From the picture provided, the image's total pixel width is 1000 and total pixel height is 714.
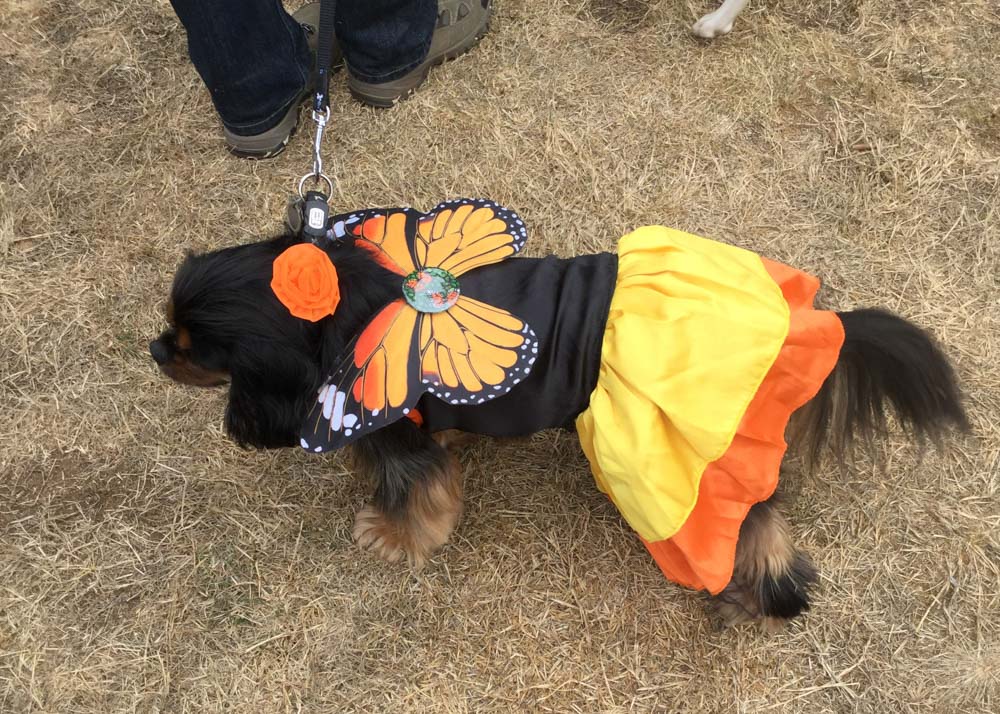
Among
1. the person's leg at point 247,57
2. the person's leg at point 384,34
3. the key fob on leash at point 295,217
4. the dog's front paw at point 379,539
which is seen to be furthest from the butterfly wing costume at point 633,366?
the person's leg at point 384,34

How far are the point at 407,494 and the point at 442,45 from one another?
2.10m

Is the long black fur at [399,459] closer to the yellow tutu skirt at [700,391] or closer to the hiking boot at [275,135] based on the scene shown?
the yellow tutu skirt at [700,391]

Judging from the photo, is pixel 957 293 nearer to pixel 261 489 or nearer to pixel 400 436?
pixel 400 436

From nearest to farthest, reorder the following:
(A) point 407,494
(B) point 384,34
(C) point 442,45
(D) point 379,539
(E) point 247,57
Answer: (A) point 407,494 → (D) point 379,539 → (E) point 247,57 → (B) point 384,34 → (C) point 442,45

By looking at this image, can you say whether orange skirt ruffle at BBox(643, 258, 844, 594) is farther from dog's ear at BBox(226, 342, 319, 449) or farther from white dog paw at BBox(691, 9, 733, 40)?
white dog paw at BBox(691, 9, 733, 40)

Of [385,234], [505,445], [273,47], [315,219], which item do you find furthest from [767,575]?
[273,47]

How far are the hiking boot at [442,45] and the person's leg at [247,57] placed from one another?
0.27 metres

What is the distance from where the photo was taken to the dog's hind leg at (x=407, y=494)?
200cm

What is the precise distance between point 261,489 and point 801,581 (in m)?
1.73

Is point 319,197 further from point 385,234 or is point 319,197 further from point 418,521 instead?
point 418,521

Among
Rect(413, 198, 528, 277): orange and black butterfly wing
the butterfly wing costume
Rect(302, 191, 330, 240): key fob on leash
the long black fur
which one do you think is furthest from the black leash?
the long black fur

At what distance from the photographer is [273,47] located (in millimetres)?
2758

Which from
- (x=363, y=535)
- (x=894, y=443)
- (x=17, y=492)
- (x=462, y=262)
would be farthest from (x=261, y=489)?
(x=894, y=443)

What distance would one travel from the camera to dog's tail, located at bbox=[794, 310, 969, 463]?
1738 millimetres
